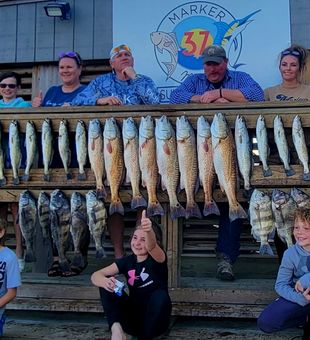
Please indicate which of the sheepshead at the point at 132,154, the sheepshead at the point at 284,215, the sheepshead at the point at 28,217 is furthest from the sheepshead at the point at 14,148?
the sheepshead at the point at 284,215

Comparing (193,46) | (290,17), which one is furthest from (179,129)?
(290,17)

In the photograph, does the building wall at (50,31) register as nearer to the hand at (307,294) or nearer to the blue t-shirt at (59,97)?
the blue t-shirt at (59,97)

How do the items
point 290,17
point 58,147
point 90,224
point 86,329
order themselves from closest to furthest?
point 86,329 < point 90,224 < point 58,147 < point 290,17

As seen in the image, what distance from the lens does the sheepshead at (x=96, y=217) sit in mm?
3486

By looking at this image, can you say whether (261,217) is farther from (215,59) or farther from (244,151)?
(215,59)

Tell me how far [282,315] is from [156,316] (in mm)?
690

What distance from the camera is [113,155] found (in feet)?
11.5

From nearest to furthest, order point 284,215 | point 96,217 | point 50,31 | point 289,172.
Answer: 1. point 284,215
2. point 289,172
3. point 96,217
4. point 50,31

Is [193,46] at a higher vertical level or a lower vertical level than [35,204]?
higher

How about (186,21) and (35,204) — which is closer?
(35,204)

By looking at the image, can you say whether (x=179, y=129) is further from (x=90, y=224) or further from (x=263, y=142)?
(x=90, y=224)

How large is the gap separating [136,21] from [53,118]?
1985mm

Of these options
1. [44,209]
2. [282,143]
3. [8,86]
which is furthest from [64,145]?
[282,143]

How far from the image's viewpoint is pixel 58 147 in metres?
3.79
